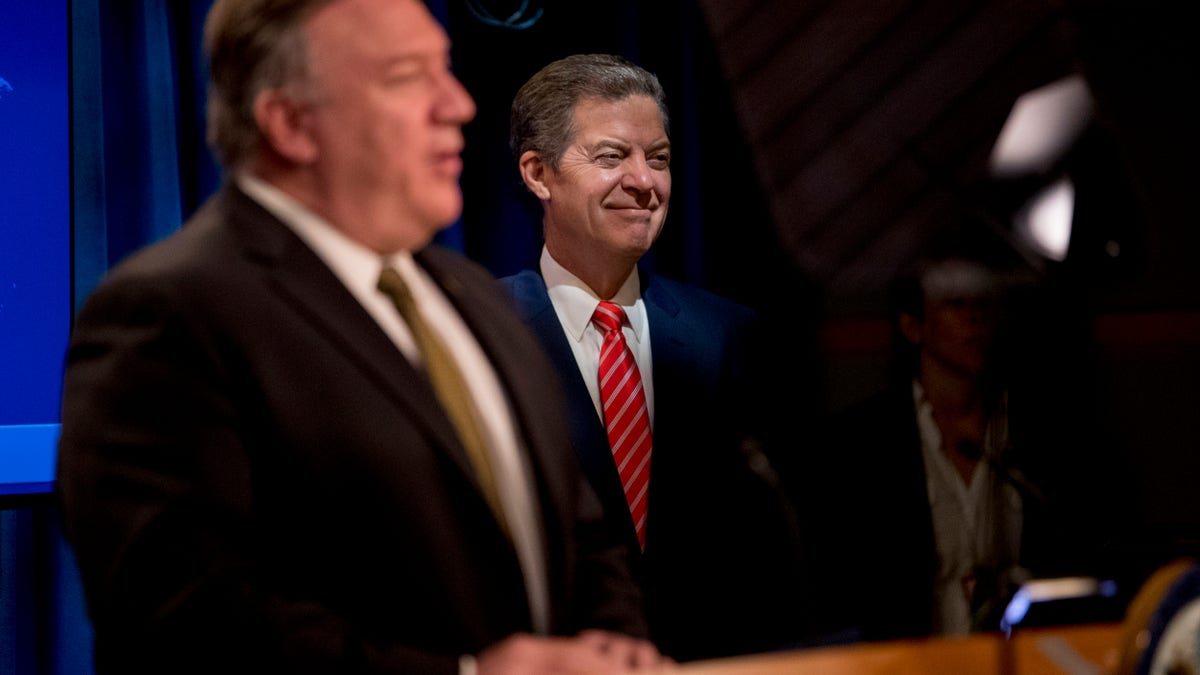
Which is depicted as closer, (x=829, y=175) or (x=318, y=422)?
(x=318, y=422)

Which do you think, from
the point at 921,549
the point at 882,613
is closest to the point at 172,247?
the point at 921,549

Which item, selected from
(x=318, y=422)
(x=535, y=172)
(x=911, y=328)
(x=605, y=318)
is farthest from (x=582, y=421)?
(x=318, y=422)

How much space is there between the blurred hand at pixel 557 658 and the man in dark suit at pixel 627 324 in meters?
0.65

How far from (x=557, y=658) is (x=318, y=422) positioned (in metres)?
0.30

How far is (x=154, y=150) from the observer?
7.23ft

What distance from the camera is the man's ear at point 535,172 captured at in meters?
1.78

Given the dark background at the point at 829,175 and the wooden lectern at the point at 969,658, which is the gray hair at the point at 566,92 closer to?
the dark background at the point at 829,175

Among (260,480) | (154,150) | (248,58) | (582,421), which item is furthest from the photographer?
(154,150)

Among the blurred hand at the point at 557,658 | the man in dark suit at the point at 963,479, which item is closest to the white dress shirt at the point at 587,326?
the man in dark suit at the point at 963,479

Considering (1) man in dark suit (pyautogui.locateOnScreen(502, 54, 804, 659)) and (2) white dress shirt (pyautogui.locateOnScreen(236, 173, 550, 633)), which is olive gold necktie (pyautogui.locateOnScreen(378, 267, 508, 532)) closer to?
(2) white dress shirt (pyautogui.locateOnScreen(236, 173, 550, 633))

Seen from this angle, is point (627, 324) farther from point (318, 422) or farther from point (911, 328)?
point (318, 422)

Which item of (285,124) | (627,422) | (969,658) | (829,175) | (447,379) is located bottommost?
(969,658)

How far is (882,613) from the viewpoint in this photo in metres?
1.92

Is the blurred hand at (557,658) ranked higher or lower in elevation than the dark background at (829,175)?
lower
